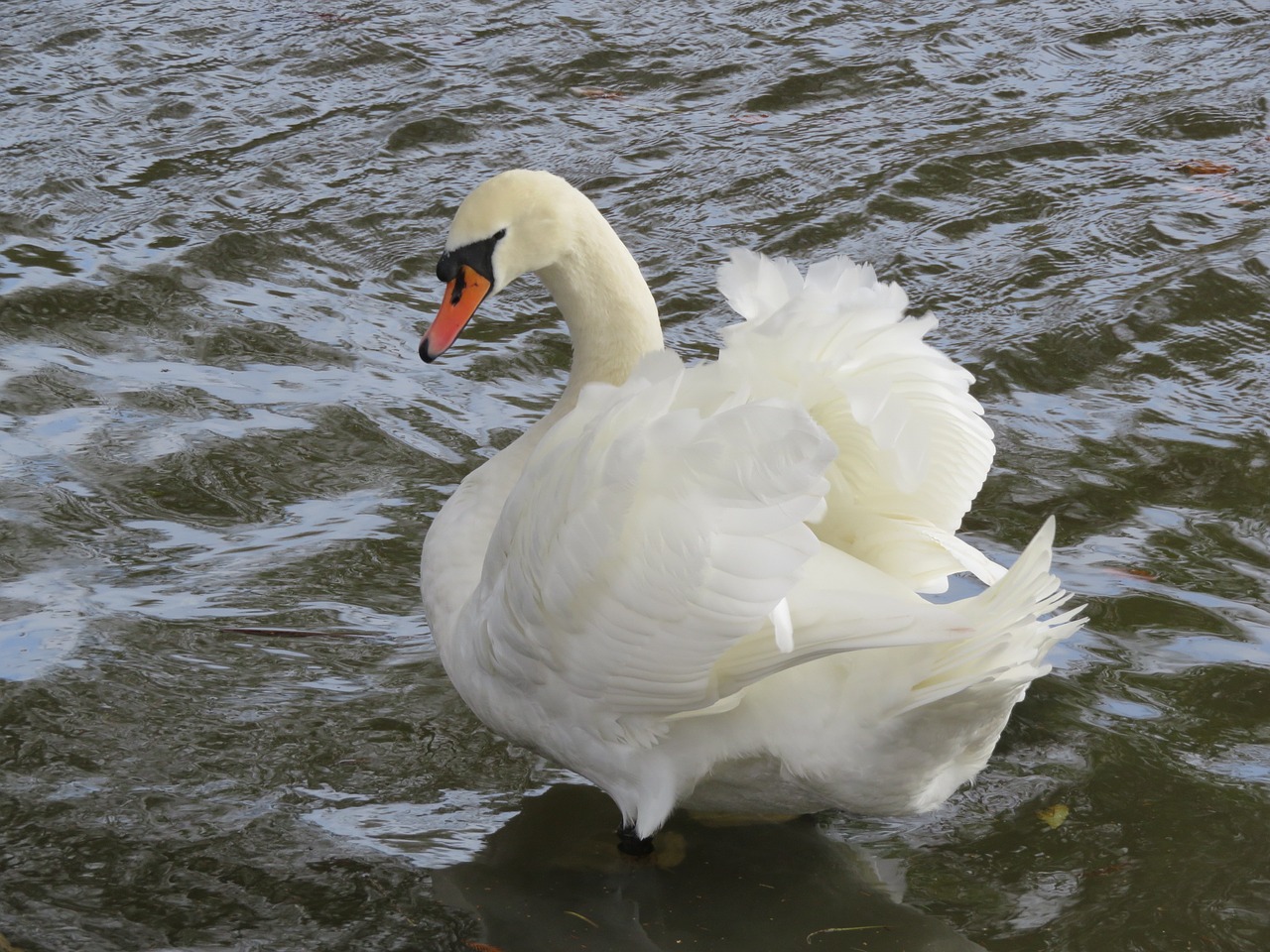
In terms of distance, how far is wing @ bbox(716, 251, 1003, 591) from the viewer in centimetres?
331

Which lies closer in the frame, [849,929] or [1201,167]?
[849,929]

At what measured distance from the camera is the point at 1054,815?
3.66m

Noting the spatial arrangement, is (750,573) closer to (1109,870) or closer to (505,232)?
(1109,870)

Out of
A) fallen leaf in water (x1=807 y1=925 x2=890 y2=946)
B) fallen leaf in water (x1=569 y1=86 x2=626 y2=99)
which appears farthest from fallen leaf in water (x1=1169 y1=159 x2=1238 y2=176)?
fallen leaf in water (x1=807 y1=925 x2=890 y2=946)

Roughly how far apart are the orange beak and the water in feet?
2.94

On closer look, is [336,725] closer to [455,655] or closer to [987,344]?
[455,655]

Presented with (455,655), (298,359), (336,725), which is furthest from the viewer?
(298,359)

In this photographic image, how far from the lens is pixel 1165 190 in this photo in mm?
7055

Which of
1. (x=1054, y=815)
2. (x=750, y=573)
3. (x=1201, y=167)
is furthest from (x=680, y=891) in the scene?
(x=1201, y=167)

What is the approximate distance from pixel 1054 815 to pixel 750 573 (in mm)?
1208

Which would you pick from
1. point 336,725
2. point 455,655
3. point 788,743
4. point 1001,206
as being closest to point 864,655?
point 788,743

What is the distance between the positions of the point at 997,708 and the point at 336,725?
5.59 ft

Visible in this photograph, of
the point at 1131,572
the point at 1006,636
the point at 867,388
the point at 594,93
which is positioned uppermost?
the point at 867,388

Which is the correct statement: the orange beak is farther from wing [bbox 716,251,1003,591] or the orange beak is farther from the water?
the water
